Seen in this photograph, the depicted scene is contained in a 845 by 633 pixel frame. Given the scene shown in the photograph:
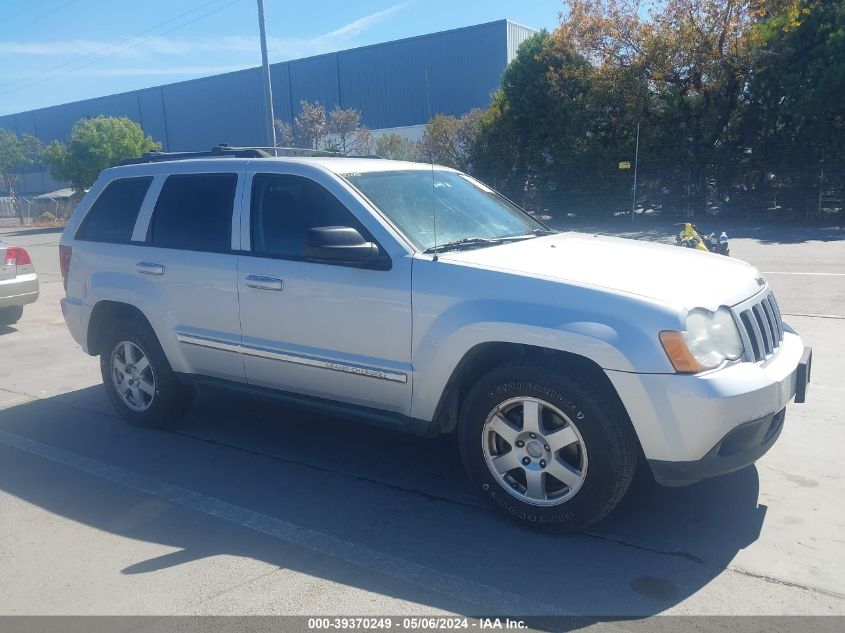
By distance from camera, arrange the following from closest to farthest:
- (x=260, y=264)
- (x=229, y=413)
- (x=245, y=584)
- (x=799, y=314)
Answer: (x=245, y=584) → (x=260, y=264) → (x=229, y=413) → (x=799, y=314)

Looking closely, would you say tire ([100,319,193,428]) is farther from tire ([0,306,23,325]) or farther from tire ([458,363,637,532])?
tire ([0,306,23,325])

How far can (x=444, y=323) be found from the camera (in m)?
4.13

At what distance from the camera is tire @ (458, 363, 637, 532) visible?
3.73 metres

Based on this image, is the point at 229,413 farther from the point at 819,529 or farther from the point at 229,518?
the point at 819,529

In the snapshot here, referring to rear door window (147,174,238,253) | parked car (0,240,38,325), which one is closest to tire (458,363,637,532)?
rear door window (147,174,238,253)

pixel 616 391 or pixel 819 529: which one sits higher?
pixel 616 391

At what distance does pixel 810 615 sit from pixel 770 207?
2160 centimetres

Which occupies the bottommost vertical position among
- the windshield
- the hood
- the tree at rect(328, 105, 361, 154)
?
the hood

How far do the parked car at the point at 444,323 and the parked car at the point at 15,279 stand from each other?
4.80 m

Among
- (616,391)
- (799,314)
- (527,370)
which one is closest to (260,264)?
(527,370)

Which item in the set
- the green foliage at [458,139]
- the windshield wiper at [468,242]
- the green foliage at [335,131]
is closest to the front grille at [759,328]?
the windshield wiper at [468,242]

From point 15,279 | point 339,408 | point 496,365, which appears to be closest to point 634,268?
point 496,365

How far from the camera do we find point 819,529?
3941mm

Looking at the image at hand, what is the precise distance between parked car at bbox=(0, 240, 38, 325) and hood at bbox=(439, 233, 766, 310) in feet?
26.1
